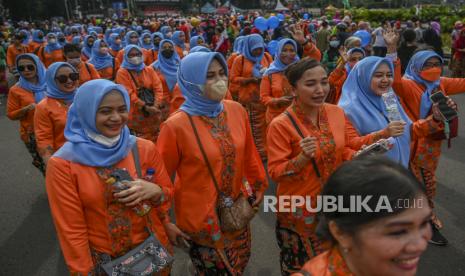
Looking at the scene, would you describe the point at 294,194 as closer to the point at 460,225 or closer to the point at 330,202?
the point at 330,202

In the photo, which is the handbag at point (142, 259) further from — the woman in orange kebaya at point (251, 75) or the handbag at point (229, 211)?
the woman in orange kebaya at point (251, 75)

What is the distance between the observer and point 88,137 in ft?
7.04

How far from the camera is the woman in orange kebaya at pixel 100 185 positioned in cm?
202

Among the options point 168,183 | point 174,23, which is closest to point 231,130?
point 168,183

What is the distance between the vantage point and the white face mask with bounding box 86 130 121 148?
2.13 meters

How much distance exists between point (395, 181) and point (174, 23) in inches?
881

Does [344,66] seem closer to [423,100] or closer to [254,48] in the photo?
[254,48]

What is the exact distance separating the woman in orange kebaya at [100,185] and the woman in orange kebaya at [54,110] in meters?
1.64

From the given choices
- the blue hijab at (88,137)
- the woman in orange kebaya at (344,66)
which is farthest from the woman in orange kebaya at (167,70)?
the blue hijab at (88,137)

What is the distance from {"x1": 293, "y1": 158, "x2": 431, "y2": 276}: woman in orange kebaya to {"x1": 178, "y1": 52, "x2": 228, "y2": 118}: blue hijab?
4.37ft

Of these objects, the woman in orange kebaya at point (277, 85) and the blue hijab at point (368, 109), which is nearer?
the blue hijab at point (368, 109)

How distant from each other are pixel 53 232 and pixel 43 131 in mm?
1320

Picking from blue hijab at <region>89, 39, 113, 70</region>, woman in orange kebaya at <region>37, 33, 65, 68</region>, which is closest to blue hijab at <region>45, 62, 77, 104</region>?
blue hijab at <region>89, 39, 113, 70</region>

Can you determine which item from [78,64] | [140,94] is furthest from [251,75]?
[78,64]
